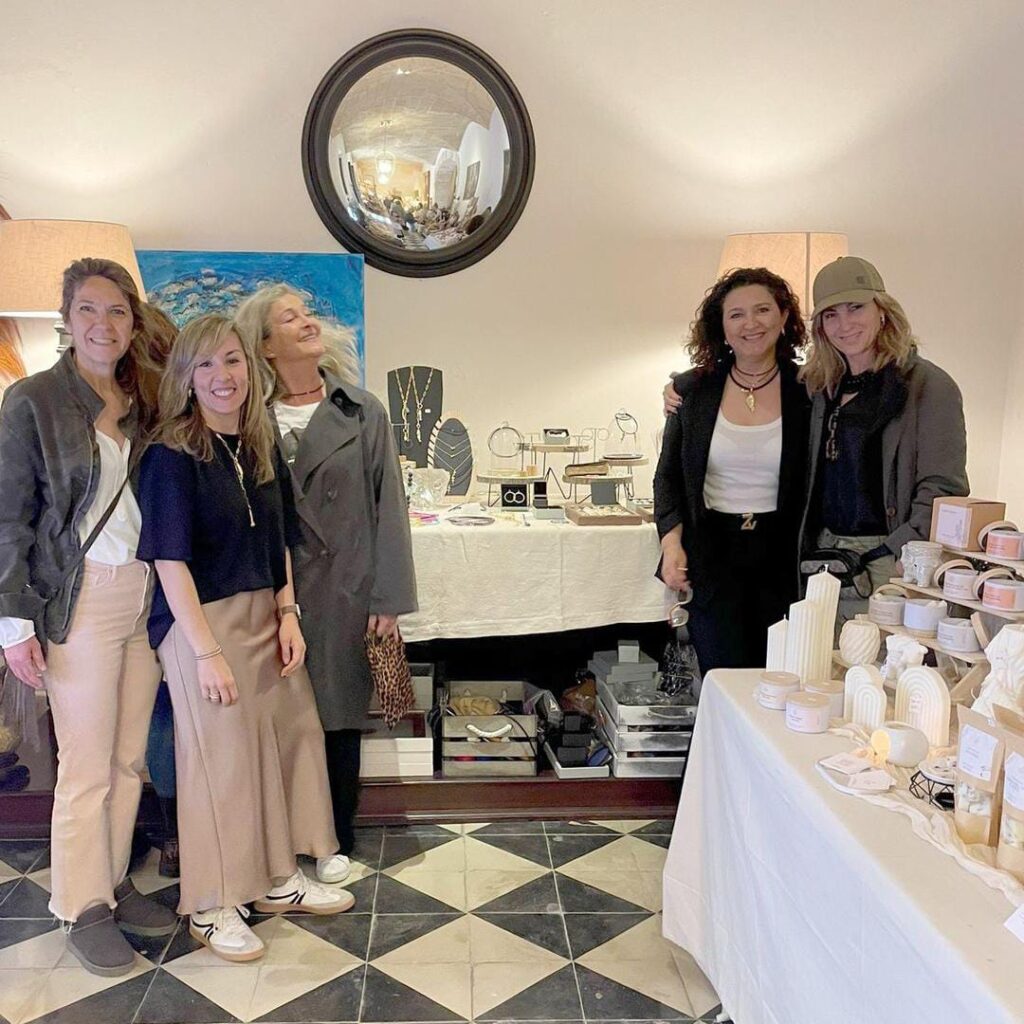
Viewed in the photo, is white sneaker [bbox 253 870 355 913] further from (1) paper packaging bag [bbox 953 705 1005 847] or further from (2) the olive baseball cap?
(2) the olive baseball cap

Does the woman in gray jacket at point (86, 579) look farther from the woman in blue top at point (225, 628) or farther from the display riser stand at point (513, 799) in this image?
the display riser stand at point (513, 799)

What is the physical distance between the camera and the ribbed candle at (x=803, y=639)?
158cm

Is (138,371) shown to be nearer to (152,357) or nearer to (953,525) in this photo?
(152,357)

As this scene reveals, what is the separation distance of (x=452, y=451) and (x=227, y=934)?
4.93ft

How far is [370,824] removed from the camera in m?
2.44

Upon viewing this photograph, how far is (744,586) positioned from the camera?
2148mm

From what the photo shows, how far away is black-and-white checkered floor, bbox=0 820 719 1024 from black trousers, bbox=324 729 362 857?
0.28 ft

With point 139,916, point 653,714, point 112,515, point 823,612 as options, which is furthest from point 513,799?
point 112,515

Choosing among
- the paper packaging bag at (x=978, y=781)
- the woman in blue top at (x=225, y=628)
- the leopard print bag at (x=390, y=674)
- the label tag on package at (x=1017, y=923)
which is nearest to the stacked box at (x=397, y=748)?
the leopard print bag at (x=390, y=674)

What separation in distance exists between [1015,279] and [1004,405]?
0.41 metres

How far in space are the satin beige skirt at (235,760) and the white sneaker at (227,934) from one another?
0.13ft

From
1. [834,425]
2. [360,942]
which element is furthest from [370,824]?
[834,425]

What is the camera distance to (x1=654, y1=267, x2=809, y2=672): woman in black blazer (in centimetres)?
208

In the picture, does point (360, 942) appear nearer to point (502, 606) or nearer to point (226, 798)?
point (226, 798)
